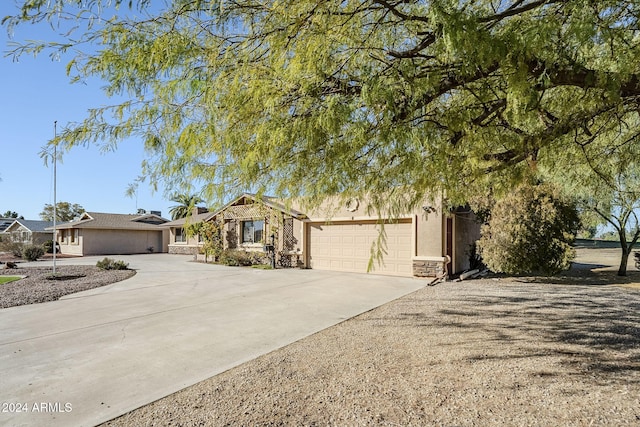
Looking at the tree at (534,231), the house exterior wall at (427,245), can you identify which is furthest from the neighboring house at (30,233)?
the tree at (534,231)

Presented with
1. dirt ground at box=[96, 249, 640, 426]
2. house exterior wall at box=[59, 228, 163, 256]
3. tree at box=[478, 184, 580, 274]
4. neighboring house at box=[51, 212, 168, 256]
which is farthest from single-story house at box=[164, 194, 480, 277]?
house exterior wall at box=[59, 228, 163, 256]

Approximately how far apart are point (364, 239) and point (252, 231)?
764 cm

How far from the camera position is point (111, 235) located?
3034cm

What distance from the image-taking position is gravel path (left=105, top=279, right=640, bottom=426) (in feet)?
11.2

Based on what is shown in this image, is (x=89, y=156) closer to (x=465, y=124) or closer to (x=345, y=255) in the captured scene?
(x=465, y=124)

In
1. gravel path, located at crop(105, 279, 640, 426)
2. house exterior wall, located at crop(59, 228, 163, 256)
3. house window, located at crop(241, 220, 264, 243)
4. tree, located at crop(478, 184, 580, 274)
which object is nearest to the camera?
gravel path, located at crop(105, 279, 640, 426)

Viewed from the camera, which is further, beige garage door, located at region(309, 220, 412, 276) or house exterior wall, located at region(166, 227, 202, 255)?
house exterior wall, located at region(166, 227, 202, 255)

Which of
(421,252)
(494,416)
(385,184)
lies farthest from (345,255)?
(494,416)

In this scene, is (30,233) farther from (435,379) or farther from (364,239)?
(435,379)

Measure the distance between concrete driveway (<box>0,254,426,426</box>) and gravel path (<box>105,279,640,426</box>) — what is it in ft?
1.59

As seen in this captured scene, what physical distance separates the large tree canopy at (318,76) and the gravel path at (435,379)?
228cm

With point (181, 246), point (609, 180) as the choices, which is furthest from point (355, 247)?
point (181, 246)

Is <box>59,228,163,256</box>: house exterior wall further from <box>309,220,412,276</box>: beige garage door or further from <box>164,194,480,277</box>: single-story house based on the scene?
<box>309,220,412,276</box>: beige garage door

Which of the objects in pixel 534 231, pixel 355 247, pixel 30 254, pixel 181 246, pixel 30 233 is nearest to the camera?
pixel 534 231
